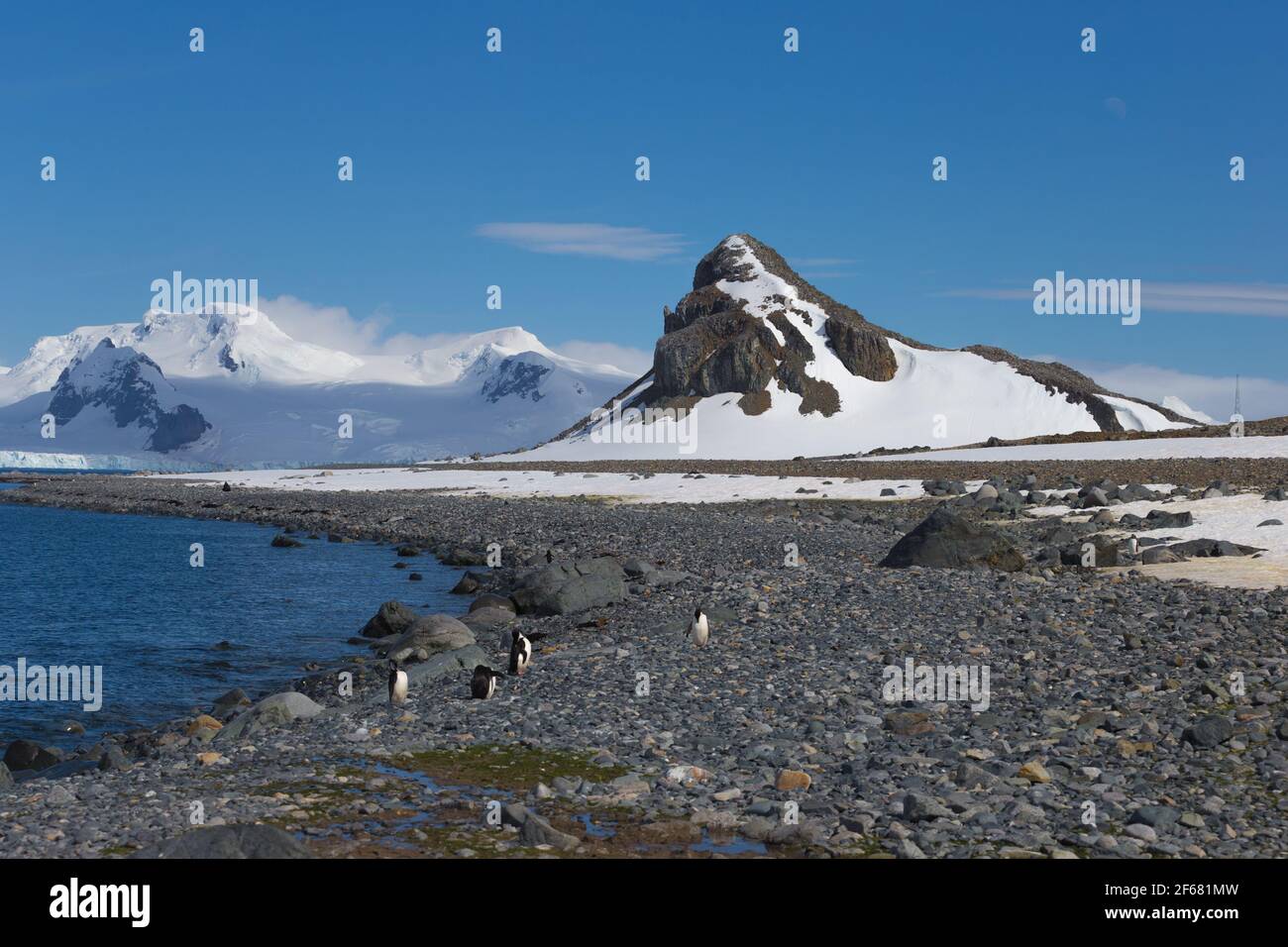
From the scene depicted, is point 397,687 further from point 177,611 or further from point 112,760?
point 177,611

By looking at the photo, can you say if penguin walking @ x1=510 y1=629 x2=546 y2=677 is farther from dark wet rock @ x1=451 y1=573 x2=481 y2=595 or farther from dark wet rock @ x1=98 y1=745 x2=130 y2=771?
dark wet rock @ x1=451 y1=573 x2=481 y2=595

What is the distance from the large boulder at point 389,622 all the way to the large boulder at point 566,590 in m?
2.87

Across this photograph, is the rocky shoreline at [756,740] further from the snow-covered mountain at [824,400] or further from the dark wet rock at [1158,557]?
the snow-covered mountain at [824,400]

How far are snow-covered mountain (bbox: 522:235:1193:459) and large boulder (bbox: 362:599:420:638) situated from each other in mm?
132209

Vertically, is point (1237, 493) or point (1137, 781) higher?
point (1237, 493)

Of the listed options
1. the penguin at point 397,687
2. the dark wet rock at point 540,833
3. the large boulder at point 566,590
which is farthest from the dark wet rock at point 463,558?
the dark wet rock at point 540,833

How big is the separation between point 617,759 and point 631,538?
3063cm

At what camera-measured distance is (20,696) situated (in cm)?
2248

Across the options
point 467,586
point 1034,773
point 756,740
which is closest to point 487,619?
point 467,586

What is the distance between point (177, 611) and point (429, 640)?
14.4 meters

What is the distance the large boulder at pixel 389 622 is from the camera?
91.9 feet
